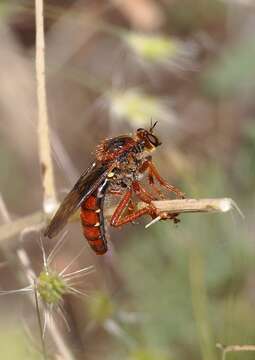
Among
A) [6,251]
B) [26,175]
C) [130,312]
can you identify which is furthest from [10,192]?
[6,251]

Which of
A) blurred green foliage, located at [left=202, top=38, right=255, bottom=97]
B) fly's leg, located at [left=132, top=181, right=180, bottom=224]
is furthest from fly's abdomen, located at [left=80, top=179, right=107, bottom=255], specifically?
blurred green foliage, located at [left=202, top=38, right=255, bottom=97]

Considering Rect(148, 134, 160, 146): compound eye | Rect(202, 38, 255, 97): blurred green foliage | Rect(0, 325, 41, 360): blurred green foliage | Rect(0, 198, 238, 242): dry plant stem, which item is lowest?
Rect(0, 325, 41, 360): blurred green foliage

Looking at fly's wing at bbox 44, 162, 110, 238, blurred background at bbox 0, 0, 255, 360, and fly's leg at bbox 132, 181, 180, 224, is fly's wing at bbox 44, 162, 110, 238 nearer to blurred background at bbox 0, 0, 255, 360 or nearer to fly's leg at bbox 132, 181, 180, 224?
fly's leg at bbox 132, 181, 180, 224

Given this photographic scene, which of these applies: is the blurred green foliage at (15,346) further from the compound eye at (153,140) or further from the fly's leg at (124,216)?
the compound eye at (153,140)

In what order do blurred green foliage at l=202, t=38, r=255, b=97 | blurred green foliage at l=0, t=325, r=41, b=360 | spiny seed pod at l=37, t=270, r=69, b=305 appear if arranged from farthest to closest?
blurred green foliage at l=202, t=38, r=255, b=97, blurred green foliage at l=0, t=325, r=41, b=360, spiny seed pod at l=37, t=270, r=69, b=305

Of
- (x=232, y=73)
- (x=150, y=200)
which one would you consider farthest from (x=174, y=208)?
(x=232, y=73)

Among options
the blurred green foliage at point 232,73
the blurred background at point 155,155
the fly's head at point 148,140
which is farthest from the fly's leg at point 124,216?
the blurred green foliage at point 232,73

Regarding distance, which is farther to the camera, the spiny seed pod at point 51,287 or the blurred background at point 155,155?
the blurred background at point 155,155

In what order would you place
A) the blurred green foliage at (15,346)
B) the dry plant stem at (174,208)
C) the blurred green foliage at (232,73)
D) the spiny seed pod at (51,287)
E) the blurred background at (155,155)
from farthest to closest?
the blurred green foliage at (232,73)
the blurred background at (155,155)
the blurred green foliage at (15,346)
the spiny seed pod at (51,287)
the dry plant stem at (174,208)

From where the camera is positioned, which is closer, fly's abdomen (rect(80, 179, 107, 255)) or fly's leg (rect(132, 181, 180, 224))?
fly's leg (rect(132, 181, 180, 224))
